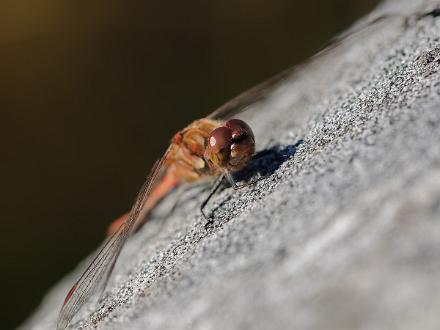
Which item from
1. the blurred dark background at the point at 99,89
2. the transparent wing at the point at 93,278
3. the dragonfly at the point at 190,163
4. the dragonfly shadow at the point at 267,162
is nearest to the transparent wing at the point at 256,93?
the dragonfly at the point at 190,163

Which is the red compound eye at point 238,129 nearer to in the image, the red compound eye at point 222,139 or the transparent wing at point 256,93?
the red compound eye at point 222,139

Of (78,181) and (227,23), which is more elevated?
(227,23)

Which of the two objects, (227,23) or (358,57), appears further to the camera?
(227,23)

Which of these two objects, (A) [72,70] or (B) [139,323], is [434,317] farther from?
(A) [72,70]

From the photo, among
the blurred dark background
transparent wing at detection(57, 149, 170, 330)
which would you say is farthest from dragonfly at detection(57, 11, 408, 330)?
the blurred dark background

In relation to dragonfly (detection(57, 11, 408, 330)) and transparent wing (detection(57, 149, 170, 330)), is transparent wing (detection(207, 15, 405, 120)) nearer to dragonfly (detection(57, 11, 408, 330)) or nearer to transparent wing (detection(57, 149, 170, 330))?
dragonfly (detection(57, 11, 408, 330))

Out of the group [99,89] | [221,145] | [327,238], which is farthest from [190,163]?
[99,89]

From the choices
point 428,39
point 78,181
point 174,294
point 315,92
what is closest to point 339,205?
point 174,294
